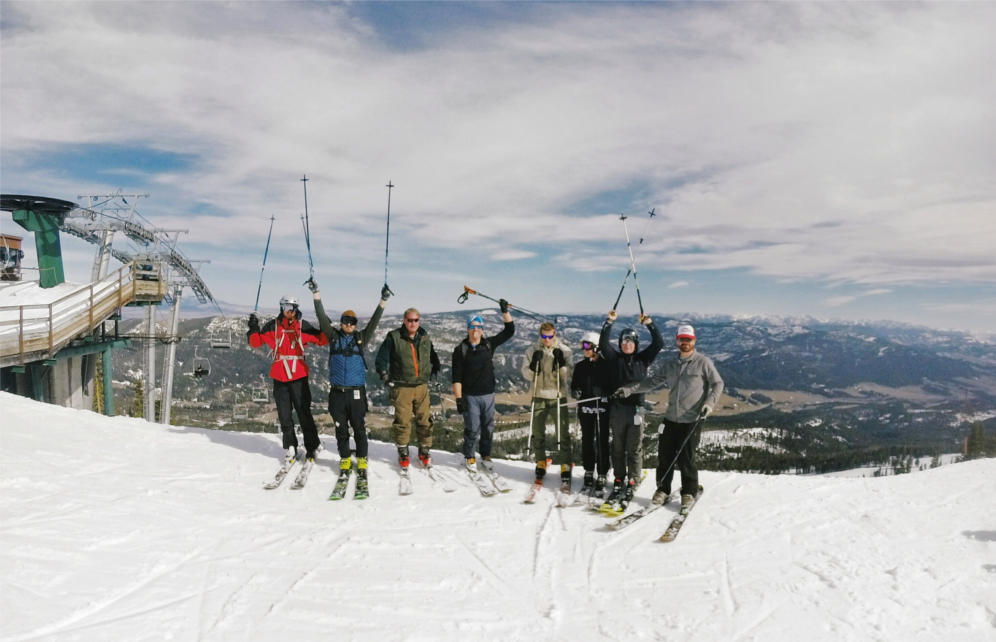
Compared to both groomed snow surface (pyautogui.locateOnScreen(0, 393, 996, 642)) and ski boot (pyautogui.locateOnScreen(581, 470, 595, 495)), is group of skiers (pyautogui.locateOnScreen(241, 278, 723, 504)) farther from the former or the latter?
groomed snow surface (pyautogui.locateOnScreen(0, 393, 996, 642))

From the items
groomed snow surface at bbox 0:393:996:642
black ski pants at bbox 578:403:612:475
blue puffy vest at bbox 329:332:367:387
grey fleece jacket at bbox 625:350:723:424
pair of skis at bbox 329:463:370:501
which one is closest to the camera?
groomed snow surface at bbox 0:393:996:642

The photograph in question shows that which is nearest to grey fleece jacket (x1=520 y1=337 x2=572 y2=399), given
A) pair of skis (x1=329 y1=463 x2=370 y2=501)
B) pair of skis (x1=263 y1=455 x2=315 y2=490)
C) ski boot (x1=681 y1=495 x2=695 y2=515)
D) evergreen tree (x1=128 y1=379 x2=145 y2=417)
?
ski boot (x1=681 y1=495 x2=695 y2=515)

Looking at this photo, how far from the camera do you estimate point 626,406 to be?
7945 mm

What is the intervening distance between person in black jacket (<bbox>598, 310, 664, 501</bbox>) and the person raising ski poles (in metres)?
0.96

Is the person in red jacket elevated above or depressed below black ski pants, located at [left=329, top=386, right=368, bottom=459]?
above

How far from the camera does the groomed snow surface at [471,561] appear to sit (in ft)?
15.4

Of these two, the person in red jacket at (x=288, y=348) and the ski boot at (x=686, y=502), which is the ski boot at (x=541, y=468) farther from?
the person in red jacket at (x=288, y=348)

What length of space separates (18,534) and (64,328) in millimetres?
13784

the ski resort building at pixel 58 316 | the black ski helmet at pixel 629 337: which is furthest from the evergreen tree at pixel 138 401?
the black ski helmet at pixel 629 337

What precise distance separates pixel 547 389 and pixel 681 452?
91.9 inches

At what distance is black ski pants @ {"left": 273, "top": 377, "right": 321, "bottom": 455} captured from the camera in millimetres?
9078

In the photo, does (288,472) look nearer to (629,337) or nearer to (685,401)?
(629,337)

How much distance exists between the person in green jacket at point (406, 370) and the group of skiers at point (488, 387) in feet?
0.06

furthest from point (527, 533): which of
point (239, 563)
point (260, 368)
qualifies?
point (260, 368)
